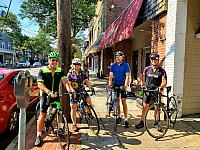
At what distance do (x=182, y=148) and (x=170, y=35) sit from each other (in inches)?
131

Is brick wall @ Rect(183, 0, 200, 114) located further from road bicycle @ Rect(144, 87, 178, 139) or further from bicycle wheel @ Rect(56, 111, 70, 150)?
bicycle wheel @ Rect(56, 111, 70, 150)

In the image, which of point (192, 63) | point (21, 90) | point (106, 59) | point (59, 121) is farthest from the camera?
point (106, 59)

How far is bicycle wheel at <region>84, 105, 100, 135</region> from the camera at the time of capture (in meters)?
5.79

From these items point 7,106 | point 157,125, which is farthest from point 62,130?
point 157,125

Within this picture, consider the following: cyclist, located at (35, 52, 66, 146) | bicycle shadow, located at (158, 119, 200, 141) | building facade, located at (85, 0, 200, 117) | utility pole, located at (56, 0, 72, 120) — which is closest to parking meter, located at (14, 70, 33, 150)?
cyclist, located at (35, 52, 66, 146)

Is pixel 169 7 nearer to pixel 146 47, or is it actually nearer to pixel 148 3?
pixel 148 3

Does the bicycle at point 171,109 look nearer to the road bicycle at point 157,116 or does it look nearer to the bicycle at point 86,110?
the road bicycle at point 157,116

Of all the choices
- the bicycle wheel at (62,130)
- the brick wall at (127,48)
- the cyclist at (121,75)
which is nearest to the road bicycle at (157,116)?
the cyclist at (121,75)

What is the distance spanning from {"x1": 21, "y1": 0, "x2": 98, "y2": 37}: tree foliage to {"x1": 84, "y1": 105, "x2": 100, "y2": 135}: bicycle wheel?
10.7 metres

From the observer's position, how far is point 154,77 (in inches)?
229

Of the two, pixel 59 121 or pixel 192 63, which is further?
pixel 192 63

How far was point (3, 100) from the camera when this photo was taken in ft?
19.2

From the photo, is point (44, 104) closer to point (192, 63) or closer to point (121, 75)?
point (121, 75)

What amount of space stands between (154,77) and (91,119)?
176 centimetres
